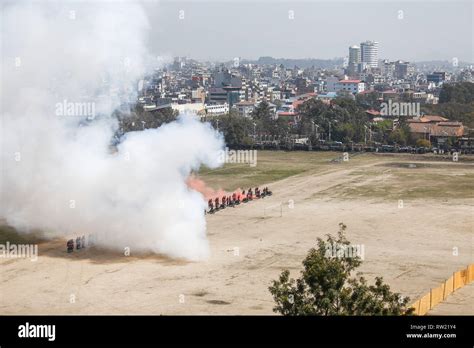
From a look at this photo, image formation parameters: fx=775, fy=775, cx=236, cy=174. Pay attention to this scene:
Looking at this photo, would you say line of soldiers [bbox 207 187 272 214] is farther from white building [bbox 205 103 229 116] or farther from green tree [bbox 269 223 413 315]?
white building [bbox 205 103 229 116]

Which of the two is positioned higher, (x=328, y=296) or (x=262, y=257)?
(x=328, y=296)

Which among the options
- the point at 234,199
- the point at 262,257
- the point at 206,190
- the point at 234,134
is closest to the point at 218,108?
the point at 234,134

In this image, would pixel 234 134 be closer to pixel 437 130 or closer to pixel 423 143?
pixel 423 143

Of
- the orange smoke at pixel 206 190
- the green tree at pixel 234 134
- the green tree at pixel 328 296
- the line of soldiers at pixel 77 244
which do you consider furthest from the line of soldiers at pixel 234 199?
the green tree at pixel 234 134

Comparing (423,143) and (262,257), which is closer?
(262,257)
